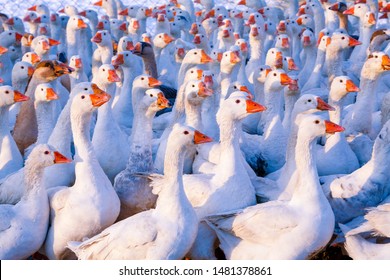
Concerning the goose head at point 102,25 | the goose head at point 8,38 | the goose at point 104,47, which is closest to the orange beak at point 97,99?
the goose at point 104,47

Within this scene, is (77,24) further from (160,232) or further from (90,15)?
(160,232)

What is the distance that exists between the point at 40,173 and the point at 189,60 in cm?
343

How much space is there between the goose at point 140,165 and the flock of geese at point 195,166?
0.01 m

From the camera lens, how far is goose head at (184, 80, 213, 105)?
699cm

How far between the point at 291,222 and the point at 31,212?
1859mm

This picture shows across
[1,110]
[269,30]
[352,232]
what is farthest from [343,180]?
[269,30]

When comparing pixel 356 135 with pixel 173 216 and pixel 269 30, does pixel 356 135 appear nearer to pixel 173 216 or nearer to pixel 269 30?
pixel 173 216

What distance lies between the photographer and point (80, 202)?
5.77m

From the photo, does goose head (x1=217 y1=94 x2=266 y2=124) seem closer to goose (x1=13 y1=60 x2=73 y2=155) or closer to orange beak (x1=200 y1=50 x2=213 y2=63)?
goose (x1=13 y1=60 x2=73 y2=155)

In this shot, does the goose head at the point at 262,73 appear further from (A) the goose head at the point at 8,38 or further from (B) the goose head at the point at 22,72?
(A) the goose head at the point at 8,38

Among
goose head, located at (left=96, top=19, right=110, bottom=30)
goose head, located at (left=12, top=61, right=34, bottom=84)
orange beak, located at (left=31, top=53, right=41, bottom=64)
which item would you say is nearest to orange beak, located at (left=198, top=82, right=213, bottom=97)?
goose head, located at (left=12, top=61, right=34, bottom=84)

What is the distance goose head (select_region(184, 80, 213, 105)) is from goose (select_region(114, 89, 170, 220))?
44 cm

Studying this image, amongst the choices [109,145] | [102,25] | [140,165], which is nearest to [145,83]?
[109,145]

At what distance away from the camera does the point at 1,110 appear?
23.0ft
